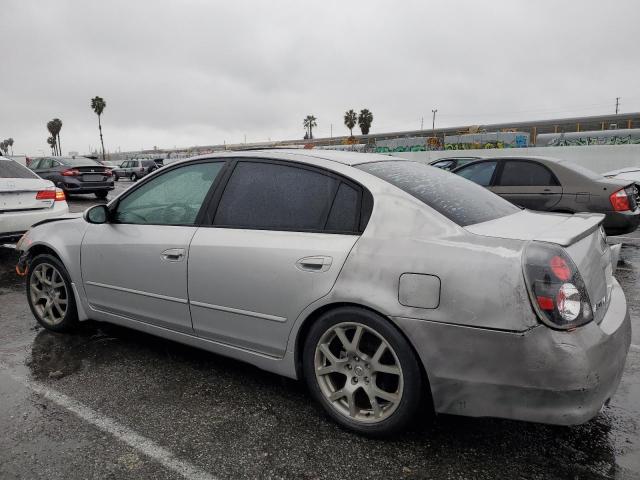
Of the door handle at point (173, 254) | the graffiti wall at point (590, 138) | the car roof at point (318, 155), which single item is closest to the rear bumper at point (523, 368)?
the car roof at point (318, 155)

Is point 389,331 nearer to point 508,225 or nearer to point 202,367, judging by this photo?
point 508,225

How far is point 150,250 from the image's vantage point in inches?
126

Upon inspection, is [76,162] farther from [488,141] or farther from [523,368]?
[488,141]

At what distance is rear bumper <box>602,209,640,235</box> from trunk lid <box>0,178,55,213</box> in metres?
7.88

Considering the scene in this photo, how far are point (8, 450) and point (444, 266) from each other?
2323 millimetres

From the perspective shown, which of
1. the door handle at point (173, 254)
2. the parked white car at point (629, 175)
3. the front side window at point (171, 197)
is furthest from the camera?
the parked white car at point (629, 175)

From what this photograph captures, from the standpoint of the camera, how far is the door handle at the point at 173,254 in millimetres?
3033

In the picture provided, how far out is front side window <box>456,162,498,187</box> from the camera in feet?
25.1

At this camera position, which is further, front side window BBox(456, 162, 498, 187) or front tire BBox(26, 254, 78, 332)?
front side window BBox(456, 162, 498, 187)

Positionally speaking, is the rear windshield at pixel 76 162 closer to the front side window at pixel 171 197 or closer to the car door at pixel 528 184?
the car door at pixel 528 184

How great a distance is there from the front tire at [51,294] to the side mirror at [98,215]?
593 mm

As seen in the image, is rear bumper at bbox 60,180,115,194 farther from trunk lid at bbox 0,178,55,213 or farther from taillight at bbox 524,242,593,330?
taillight at bbox 524,242,593,330

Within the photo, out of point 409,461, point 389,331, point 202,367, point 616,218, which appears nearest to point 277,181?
point 389,331

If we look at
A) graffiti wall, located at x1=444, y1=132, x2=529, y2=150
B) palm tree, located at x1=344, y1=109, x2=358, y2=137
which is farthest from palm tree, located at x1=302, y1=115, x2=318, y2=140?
graffiti wall, located at x1=444, y1=132, x2=529, y2=150
